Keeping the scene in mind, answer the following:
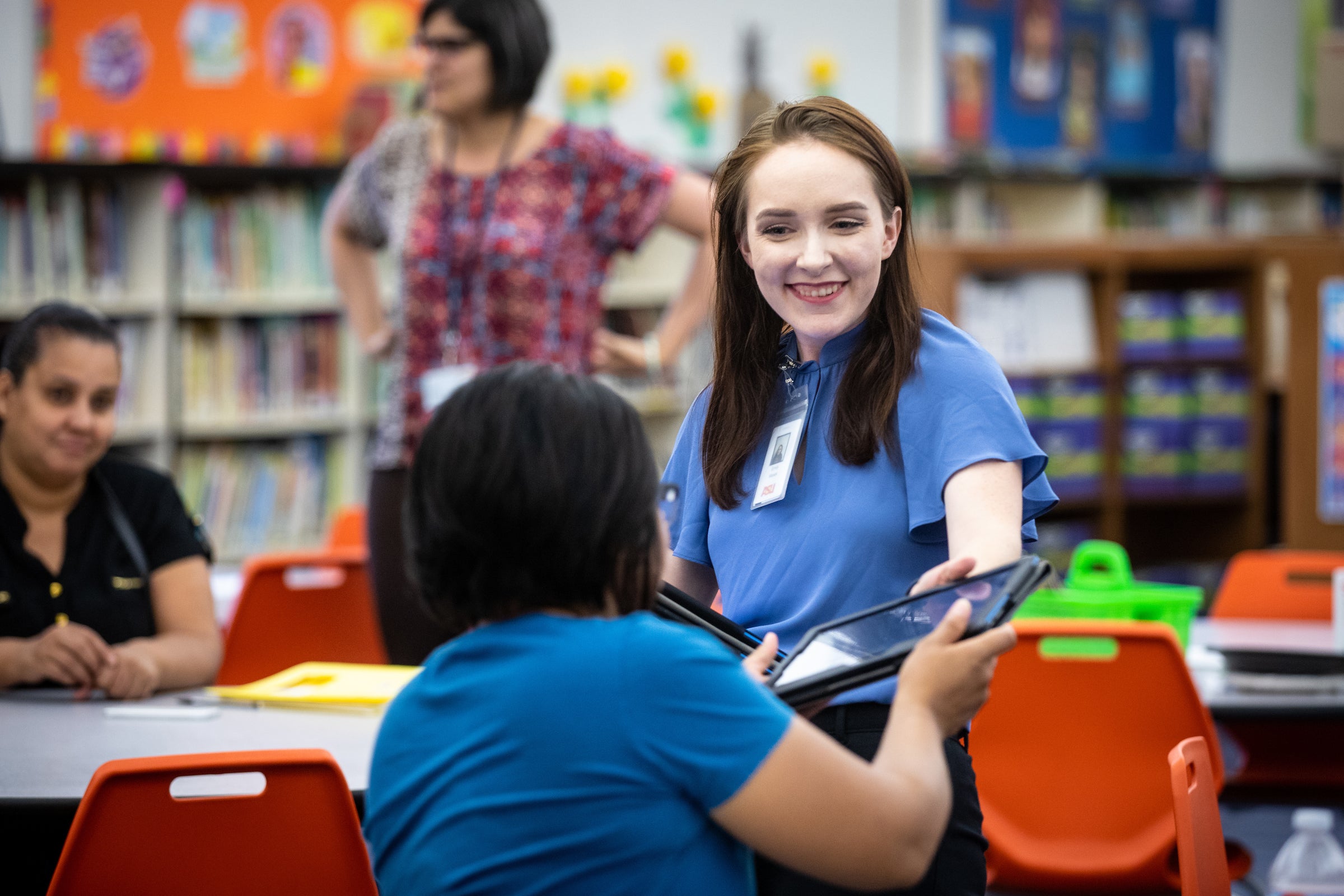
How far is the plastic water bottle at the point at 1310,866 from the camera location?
296cm

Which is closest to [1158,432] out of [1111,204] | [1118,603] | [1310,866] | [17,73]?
[1310,866]

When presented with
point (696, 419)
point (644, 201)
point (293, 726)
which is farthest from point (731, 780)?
point (644, 201)

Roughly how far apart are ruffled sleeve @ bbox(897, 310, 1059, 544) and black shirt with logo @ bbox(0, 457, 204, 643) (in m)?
1.48

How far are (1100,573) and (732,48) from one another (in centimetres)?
502

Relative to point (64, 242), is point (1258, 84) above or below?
above

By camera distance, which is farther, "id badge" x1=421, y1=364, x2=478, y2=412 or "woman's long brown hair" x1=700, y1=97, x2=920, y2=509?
"id badge" x1=421, y1=364, x2=478, y2=412

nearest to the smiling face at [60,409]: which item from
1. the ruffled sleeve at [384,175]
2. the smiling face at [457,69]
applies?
the ruffled sleeve at [384,175]

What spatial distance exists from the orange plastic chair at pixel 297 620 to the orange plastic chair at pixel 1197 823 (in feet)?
5.04

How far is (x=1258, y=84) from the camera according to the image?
797cm

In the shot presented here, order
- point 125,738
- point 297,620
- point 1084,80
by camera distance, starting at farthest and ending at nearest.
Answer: point 1084,80
point 297,620
point 125,738

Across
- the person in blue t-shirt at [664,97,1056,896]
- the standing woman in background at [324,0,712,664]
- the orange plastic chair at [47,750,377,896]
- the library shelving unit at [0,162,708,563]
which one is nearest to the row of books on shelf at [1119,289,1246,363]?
the library shelving unit at [0,162,708,563]

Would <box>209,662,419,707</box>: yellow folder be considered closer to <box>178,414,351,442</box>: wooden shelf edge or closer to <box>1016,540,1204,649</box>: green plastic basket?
<box>1016,540,1204,649</box>: green plastic basket

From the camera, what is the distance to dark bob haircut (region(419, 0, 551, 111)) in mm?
2480

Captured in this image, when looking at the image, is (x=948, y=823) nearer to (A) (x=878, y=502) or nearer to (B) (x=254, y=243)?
(A) (x=878, y=502)
